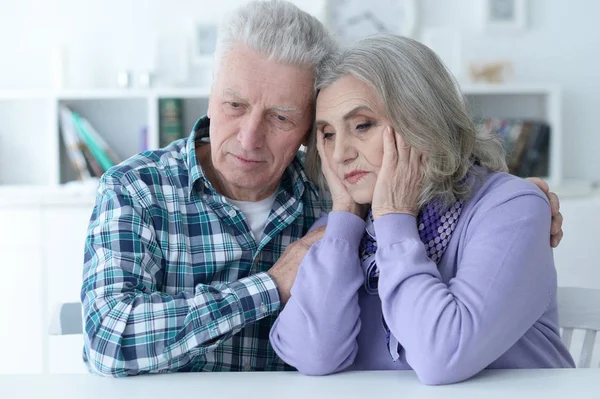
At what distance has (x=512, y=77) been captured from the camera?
3475 millimetres

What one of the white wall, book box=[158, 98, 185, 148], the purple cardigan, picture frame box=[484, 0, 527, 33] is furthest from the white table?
picture frame box=[484, 0, 527, 33]

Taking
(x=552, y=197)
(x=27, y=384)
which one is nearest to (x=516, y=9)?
(x=552, y=197)

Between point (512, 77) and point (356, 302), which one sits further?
point (512, 77)

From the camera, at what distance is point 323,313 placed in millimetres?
1348

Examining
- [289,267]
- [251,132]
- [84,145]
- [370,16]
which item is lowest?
[84,145]

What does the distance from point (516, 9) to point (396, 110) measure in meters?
2.30

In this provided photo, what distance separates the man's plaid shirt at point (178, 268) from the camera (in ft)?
4.38

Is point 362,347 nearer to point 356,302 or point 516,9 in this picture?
point 356,302

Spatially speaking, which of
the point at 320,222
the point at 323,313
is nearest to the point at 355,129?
the point at 320,222

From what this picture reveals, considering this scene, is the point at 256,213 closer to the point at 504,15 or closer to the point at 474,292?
the point at 474,292

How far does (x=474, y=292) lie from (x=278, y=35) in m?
0.70

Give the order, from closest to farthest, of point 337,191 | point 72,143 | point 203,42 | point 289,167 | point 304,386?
1. point 304,386
2. point 337,191
3. point 289,167
4. point 72,143
5. point 203,42

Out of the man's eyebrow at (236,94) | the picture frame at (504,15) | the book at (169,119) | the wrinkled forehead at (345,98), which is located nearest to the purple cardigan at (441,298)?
the wrinkled forehead at (345,98)

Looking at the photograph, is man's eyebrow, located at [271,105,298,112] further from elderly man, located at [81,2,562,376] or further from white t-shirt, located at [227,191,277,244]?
white t-shirt, located at [227,191,277,244]
